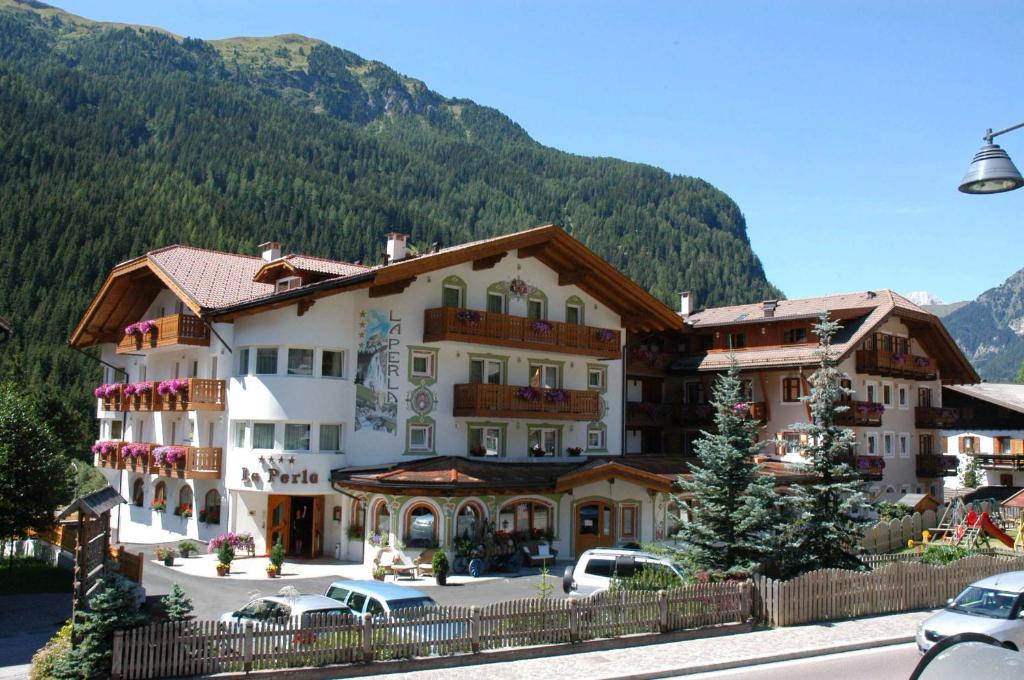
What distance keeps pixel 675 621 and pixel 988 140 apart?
12.9 metres

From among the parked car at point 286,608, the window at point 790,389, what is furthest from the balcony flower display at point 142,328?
the window at point 790,389

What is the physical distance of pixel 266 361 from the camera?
35.2 metres

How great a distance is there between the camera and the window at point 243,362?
35.7 metres

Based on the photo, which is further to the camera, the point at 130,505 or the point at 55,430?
the point at 55,430

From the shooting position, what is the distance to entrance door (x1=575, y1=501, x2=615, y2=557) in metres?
36.2

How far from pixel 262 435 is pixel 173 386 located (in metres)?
5.59

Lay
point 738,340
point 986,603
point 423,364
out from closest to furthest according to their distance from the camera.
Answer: point 986,603, point 423,364, point 738,340

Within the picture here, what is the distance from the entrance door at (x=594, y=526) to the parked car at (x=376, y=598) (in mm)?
17475

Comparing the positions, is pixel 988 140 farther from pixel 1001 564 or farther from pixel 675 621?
pixel 1001 564

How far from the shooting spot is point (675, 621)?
66.8 feet

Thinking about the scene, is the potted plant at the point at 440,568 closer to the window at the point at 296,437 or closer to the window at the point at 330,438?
the window at the point at 330,438

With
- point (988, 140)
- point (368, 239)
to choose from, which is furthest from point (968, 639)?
point (368, 239)

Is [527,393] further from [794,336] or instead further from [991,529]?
[991,529]

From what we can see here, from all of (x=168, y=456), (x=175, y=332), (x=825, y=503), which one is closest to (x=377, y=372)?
(x=175, y=332)
